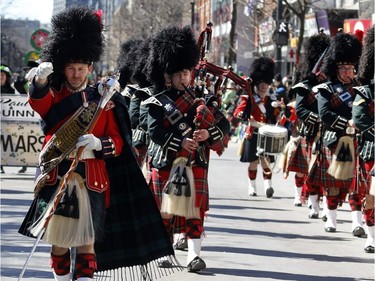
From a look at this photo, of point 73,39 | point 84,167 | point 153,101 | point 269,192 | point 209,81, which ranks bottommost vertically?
point 269,192

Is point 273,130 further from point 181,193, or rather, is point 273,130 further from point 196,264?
point 196,264

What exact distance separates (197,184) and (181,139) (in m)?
0.47

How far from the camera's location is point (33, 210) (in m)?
7.22

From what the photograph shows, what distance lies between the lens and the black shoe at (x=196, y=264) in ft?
30.2

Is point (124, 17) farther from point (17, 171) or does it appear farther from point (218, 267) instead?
point (218, 267)

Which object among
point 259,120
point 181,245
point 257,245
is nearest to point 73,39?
point 181,245

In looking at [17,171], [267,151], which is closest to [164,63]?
[267,151]

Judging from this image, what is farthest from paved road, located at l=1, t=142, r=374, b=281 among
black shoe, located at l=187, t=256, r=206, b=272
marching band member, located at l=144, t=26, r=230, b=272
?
marching band member, located at l=144, t=26, r=230, b=272

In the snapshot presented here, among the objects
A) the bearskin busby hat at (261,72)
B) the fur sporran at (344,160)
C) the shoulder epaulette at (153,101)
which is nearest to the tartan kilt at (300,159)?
the fur sporran at (344,160)

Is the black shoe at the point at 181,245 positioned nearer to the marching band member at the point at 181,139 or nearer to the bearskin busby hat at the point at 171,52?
the marching band member at the point at 181,139

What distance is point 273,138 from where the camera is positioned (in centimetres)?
1480

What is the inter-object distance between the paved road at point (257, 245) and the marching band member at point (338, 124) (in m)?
0.38

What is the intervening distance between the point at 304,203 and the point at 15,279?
22.5ft

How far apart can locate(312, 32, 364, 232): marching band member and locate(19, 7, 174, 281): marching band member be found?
4.21 meters
